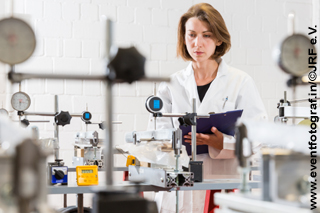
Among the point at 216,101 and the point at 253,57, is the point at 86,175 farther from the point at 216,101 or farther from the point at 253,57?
the point at 253,57

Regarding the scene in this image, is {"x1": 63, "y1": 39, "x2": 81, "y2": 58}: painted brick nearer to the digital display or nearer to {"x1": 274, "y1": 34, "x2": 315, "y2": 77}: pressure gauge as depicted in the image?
the digital display

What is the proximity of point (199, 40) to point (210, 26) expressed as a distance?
102 millimetres

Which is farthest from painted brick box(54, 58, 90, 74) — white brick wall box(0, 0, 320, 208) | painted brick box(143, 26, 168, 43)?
painted brick box(143, 26, 168, 43)

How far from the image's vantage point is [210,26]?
7.58 feet

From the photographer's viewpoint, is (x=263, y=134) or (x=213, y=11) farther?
(x=213, y=11)

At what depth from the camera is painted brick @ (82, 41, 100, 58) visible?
3670 millimetres

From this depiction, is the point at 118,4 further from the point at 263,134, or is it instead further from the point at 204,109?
the point at 263,134

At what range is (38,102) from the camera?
3.56 meters

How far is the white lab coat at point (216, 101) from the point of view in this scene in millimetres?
2229

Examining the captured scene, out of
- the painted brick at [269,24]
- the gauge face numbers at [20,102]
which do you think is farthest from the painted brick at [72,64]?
the painted brick at [269,24]

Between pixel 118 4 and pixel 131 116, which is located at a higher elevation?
pixel 118 4

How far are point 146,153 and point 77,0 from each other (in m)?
2.32

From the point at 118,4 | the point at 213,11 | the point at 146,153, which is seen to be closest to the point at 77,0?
the point at 118,4

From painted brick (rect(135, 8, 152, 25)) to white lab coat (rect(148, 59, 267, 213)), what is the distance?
1.46 meters
